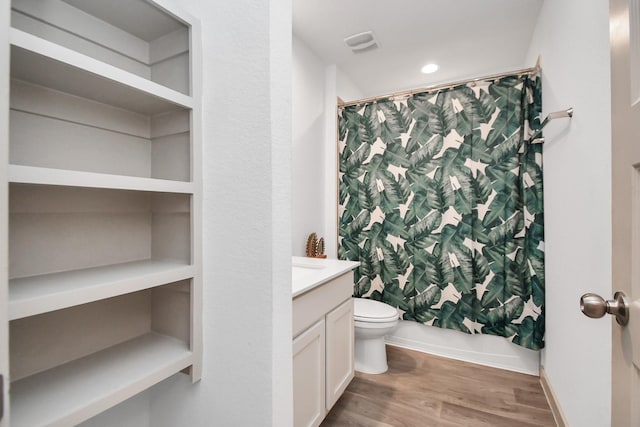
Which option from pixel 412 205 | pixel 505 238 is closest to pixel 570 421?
pixel 505 238

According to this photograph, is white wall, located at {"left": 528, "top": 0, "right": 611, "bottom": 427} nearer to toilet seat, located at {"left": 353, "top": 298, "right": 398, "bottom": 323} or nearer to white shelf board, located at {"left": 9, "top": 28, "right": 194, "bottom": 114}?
toilet seat, located at {"left": 353, "top": 298, "right": 398, "bottom": 323}

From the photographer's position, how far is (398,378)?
2.00 metres

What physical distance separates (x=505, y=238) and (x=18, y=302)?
2.42 meters

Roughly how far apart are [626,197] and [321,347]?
127 centimetres

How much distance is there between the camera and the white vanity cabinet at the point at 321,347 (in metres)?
1.24

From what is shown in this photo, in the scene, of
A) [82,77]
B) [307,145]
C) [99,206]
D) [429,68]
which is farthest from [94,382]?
[429,68]

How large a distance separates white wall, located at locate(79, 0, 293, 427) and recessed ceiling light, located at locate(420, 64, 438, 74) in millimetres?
2312

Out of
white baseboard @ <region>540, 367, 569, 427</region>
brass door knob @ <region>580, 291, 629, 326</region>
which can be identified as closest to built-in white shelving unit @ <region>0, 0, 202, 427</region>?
brass door knob @ <region>580, 291, 629, 326</region>

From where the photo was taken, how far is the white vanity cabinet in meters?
1.24

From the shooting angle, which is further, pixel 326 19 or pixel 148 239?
pixel 326 19

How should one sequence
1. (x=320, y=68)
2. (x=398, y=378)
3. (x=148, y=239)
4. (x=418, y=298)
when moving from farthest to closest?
(x=320, y=68) < (x=418, y=298) < (x=398, y=378) < (x=148, y=239)

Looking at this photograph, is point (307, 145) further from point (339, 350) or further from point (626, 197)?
point (626, 197)

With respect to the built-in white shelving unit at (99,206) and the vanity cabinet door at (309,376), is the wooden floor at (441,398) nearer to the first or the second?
the vanity cabinet door at (309,376)

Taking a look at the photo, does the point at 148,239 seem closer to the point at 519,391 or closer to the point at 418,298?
the point at 418,298
